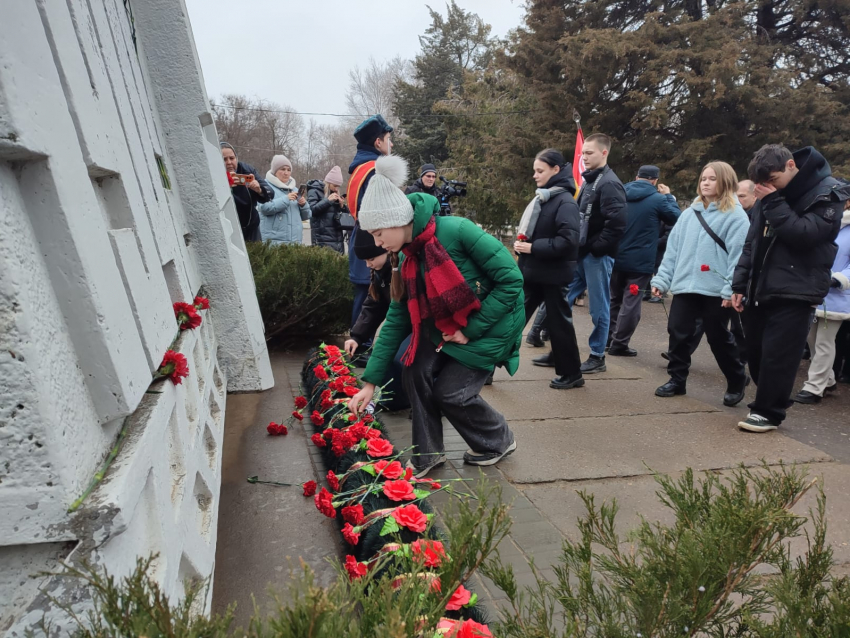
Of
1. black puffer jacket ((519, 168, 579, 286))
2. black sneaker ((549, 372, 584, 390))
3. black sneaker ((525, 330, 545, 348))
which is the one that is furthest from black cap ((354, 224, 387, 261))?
black sneaker ((525, 330, 545, 348))

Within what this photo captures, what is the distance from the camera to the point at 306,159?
5131cm

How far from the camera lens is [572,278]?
17.3 feet

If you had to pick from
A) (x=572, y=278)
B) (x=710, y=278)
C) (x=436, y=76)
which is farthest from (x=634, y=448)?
(x=436, y=76)

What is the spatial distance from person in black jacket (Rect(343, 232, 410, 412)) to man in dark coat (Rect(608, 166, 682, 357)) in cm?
319

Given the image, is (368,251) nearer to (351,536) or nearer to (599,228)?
(351,536)

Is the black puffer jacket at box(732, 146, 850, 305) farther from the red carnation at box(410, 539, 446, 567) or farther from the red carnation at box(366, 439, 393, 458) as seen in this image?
the red carnation at box(410, 539, 446, 567)

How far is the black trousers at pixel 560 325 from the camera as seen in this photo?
5.22m

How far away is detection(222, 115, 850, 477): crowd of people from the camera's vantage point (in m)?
3.29

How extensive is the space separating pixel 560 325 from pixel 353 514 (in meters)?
3.12

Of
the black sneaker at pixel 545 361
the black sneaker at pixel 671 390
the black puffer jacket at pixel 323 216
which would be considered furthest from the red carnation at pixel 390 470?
the black puffer jacket at pixel 323 216

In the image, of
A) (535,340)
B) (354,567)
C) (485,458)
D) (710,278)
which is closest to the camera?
(354,567)

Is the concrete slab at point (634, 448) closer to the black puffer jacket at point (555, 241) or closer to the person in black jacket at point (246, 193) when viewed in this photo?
the black puffer jacket at point (555, 241)

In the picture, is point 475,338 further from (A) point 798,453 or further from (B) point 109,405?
(A) point 798,453

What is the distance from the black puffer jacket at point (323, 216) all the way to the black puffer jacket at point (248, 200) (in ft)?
6.52
